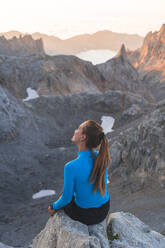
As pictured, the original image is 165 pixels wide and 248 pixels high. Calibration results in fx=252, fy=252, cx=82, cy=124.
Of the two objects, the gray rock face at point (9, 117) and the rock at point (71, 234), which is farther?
the gray rock face at point (9, 117)

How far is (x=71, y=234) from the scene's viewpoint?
4.97 meters

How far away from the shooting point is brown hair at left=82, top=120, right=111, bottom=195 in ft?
16.2

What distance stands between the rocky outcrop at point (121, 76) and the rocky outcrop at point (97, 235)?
66.1 metres

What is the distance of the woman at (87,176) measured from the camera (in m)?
4.90

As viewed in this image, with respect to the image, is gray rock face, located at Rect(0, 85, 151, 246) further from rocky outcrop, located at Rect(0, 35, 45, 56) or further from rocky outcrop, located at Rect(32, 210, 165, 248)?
rocky outcrop, located at Rect(0, 35, 45, 56)

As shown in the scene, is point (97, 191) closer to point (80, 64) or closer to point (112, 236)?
point (112, 236)

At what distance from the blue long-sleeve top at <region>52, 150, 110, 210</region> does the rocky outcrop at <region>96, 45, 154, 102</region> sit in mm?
67163

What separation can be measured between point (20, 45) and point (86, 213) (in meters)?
138

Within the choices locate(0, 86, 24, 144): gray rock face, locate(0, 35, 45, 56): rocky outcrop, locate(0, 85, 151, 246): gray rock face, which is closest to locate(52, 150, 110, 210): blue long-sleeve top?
locate(0, 85, 151, 246): gray rock face

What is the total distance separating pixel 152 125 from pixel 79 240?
46.1ft

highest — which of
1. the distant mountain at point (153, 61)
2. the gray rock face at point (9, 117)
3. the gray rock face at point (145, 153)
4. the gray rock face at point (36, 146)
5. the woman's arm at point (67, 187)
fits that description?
the woman's arm at point (67, 187)

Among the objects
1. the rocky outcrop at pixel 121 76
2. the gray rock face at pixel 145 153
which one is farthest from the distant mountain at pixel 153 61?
the gray rock face at pixel 145 153

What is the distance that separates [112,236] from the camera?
590 cm

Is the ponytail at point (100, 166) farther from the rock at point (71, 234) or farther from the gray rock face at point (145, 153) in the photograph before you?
the gray rock face at point (145, 153)
